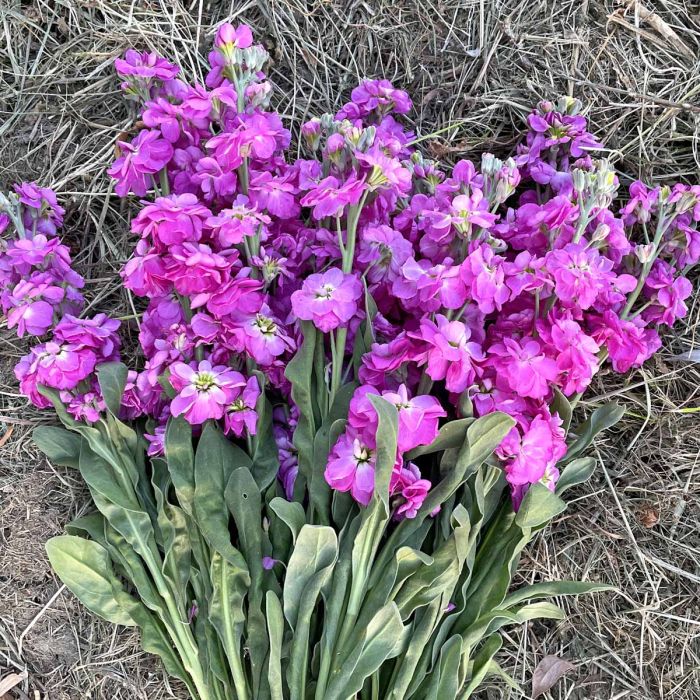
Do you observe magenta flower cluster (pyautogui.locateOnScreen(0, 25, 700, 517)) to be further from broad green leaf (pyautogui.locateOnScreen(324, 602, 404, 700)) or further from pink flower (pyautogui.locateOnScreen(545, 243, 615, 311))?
broad green leaf (pyautogui.locateOnScreen(324, 602, 404, 700))

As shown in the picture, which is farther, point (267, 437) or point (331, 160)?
point (267, 437)

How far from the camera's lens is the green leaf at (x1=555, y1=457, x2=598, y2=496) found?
1202 mm

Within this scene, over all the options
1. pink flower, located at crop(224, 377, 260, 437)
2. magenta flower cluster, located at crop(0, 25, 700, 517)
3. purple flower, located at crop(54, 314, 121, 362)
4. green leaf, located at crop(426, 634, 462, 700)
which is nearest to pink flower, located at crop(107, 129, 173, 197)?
magenta flower cluster, located at crop(0, 25, 700, 517)

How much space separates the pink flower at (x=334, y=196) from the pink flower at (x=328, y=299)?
0.09 meters

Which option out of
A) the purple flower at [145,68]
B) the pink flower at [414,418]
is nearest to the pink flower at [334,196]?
the pink flower at [414,418]

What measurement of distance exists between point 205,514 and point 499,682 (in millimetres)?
670

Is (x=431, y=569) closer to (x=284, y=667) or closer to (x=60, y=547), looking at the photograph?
(x=284, y=667)

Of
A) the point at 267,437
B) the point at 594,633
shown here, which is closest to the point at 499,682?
the point at 594,633

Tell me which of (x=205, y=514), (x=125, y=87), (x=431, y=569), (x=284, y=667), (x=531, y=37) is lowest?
(x=284, y=667)

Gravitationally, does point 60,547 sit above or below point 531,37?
below

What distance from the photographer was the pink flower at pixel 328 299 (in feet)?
3.33

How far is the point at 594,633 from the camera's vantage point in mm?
1338

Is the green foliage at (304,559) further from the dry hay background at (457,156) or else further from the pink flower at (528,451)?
the dry hay background at (457,156)

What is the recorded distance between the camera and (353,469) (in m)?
0.98
